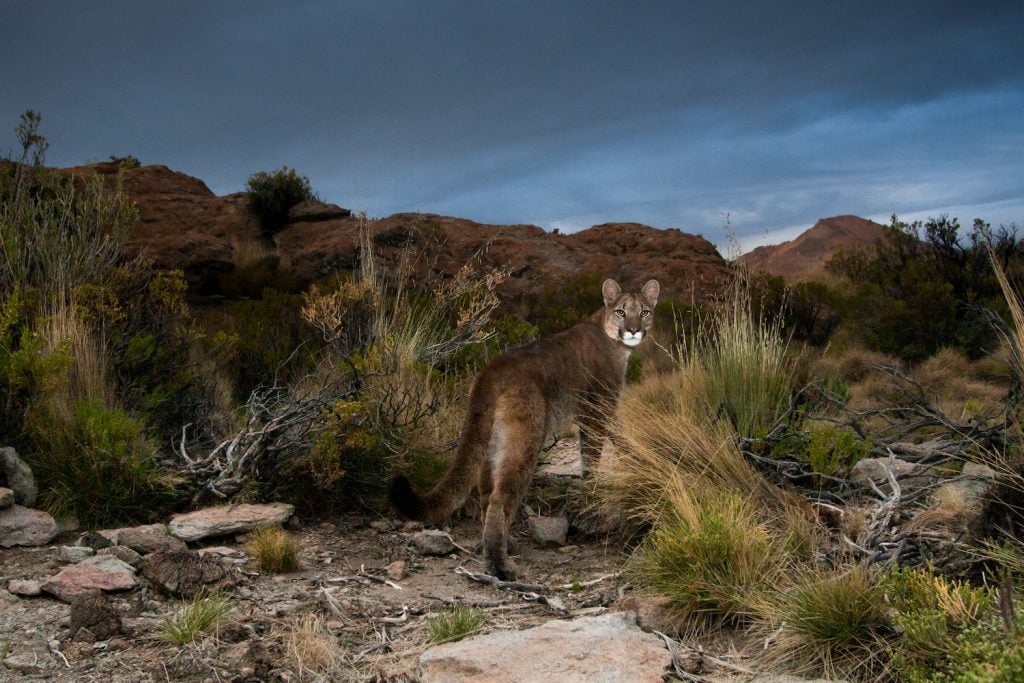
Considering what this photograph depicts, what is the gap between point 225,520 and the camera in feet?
21.5

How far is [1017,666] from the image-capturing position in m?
3.26

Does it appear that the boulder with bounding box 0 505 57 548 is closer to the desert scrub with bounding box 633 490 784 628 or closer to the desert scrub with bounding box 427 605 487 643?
the desert scrub with bounding box 427 605 487 643

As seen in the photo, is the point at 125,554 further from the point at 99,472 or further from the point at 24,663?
the point at 24,663

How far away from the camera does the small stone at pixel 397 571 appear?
6008 millimetres

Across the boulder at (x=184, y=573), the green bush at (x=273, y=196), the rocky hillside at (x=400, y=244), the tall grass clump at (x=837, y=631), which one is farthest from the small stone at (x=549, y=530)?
the green bush at (x=273, y=196)

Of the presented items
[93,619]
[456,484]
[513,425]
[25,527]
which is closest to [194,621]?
[93,619]

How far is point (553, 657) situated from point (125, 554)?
322 cm

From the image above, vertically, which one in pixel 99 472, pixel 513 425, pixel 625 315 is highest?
pixel 625 315

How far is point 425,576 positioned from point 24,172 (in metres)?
7.67

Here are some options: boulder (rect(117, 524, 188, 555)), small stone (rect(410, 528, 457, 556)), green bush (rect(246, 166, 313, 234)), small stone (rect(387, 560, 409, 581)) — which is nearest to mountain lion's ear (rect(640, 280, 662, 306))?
small stone (rect(410, 528, 457, 556))

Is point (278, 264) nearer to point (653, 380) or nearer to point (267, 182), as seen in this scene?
point (267, 182)

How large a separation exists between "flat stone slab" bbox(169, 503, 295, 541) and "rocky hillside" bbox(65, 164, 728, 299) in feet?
33.6

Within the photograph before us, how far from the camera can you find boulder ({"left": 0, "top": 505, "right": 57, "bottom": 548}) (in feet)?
20.4

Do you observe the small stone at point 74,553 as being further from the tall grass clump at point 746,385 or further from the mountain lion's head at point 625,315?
the tall grass clump at point 746,385
